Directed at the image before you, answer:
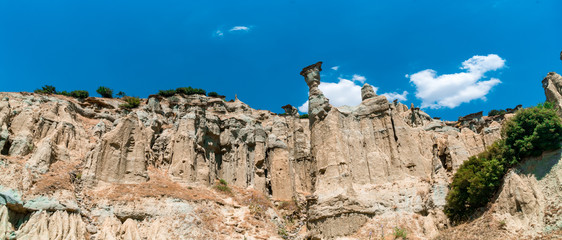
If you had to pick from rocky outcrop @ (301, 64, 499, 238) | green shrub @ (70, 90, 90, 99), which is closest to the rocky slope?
rocky outcrop @ (301, 64, 499, 238)

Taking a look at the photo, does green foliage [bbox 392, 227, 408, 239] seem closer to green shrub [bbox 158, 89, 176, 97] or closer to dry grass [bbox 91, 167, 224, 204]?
dry grass [bbox 91, 167, 224, 204]

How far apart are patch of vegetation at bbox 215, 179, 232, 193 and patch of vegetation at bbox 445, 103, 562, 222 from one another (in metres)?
19.9

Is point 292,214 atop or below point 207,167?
below

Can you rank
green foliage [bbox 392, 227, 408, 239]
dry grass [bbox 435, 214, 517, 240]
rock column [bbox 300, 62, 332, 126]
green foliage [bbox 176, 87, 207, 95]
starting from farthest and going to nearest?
green foliage [bbox 176, 87, 207, 95]
rock column [bbox 300, 62, 332, 126]
green foliage [bbox 392, 227, 408, 239]
dry grass [bbox 435, 214, 517, 240]

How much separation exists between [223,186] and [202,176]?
217 cm

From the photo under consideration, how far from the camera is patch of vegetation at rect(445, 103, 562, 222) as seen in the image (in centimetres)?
2030

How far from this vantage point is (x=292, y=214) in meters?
37.0

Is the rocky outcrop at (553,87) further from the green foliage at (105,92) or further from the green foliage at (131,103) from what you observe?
the green foliage at (105,92)

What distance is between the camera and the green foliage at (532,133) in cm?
2014

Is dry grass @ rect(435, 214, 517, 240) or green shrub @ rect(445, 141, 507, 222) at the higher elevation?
green shrub @ rect(445, 141, 507, 222)

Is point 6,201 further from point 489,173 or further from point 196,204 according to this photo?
point 489,173

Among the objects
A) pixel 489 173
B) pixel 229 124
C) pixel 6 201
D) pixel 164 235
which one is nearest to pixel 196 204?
pixel 164 235

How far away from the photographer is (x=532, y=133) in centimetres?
2102

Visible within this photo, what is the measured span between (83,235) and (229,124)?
21.5 m
